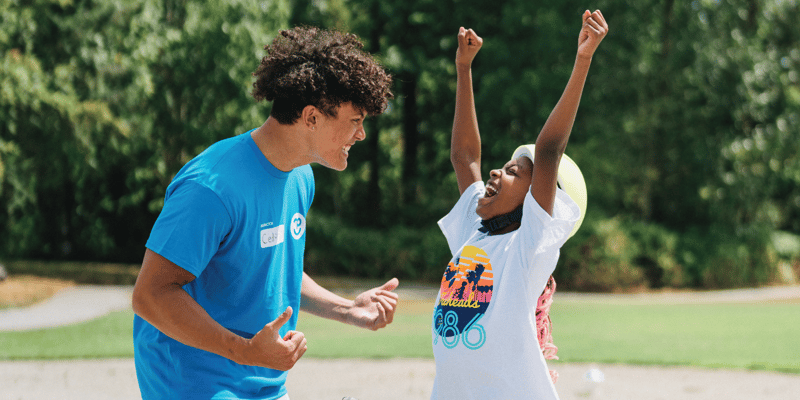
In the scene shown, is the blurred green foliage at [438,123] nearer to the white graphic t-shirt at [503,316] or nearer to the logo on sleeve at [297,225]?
the logo on sleeve at [297,225]

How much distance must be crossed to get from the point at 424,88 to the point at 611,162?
225 inches

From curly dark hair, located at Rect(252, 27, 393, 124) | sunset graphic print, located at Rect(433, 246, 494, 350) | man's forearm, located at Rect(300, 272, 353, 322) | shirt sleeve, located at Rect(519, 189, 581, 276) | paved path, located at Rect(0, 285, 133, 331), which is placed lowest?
paved path, located at Rect(0, 285, 133, 331)

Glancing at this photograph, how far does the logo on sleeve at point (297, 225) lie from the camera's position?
254cm

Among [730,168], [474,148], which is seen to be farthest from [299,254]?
[730,168]

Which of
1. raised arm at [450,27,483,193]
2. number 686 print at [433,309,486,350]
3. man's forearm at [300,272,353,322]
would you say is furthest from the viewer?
raised arm at [450,27,483,193]

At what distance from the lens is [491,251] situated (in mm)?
2807

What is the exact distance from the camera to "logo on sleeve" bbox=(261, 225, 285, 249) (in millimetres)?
2361

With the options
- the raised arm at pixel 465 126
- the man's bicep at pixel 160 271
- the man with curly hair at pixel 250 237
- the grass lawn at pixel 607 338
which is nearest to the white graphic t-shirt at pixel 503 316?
the man with curly hair at pixel 250 237

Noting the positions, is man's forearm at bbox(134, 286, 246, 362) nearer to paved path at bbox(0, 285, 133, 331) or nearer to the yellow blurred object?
the yellow blurred object

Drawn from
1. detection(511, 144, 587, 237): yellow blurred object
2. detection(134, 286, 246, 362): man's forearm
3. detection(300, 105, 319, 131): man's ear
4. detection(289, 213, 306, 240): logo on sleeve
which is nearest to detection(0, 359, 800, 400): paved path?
detection(511, 144, 587, 237): yellow blurred object

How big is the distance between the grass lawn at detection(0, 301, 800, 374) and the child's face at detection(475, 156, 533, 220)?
606cm

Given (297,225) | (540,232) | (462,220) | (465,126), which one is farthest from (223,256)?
(465,126)

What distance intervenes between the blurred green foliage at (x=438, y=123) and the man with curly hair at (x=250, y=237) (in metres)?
12.2

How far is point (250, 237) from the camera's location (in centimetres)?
231
